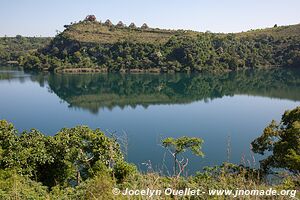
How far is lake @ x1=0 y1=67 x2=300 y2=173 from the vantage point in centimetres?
3073

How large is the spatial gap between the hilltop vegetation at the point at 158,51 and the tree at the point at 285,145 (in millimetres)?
67944

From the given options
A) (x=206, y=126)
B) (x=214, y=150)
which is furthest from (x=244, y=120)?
(x=214, y=150)

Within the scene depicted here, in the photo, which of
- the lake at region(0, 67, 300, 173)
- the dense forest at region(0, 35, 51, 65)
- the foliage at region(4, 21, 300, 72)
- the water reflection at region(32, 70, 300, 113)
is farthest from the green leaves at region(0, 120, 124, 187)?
the dense forest at region(0, 35, 51, 65)

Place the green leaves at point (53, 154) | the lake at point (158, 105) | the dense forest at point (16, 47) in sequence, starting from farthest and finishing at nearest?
1. the dense forest at point (16, 47)
2. the lake at point (158, 105)
3. the green leaves at point (53, 154)

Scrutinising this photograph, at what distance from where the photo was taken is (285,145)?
16.0 metres

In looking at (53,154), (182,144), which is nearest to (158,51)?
(182,144)

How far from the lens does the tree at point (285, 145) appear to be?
14.7m

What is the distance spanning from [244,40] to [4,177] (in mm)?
98869

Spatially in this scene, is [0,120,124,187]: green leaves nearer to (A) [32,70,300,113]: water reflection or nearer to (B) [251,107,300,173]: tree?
(B) [251,107,300,173]: tree

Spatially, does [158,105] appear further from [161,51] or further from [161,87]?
[161,51]

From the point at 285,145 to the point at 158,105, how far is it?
119 ft

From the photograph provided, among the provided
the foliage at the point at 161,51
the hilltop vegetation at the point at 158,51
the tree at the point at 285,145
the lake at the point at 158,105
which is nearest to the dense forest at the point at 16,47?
the hilltop vegetation at the point at 158,51

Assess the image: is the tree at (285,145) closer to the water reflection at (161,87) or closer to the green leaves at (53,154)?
the green leaves at (53,154)

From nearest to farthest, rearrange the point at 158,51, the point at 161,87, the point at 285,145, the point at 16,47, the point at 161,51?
the point at 285,145, the point at 161,87, the point at 158,51, the point at 161,51, the point at 16,47
